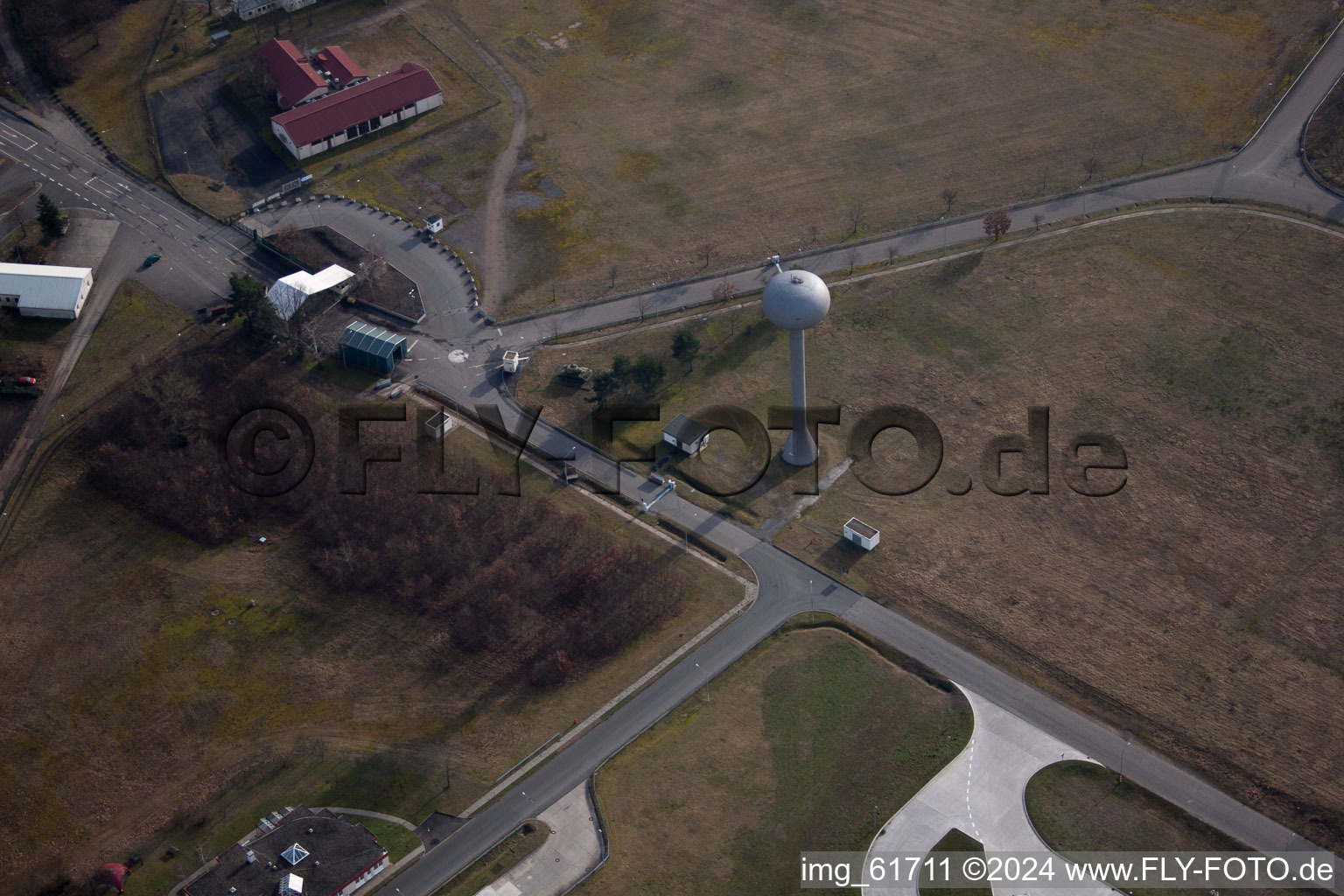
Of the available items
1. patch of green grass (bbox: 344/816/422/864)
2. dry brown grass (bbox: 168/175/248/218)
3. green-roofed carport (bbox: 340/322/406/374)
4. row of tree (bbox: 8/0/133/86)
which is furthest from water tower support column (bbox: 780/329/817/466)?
Answer: row of tree (bbox: 8/0/133/86)

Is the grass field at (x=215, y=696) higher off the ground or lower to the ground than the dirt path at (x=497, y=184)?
lower

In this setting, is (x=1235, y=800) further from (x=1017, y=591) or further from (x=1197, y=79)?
(x=1197, y=79)

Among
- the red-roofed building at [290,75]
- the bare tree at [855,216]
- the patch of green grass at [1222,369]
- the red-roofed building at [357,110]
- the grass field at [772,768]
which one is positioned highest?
the red-roofed building at [290,75]

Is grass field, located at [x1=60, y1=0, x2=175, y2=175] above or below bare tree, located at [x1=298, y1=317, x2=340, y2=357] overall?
above

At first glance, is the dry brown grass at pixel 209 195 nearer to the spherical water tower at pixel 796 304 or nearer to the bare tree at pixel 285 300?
the bare tree at pixel 285 300

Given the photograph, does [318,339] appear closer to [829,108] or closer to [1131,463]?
[829,108]

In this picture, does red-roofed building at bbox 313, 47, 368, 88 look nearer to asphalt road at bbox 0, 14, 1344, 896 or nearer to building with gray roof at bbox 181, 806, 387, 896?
asphalt road at bbox 0, 14, 1344, 896

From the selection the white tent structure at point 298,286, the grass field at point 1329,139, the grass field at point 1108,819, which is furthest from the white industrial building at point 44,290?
the grass field at point 1329,139
